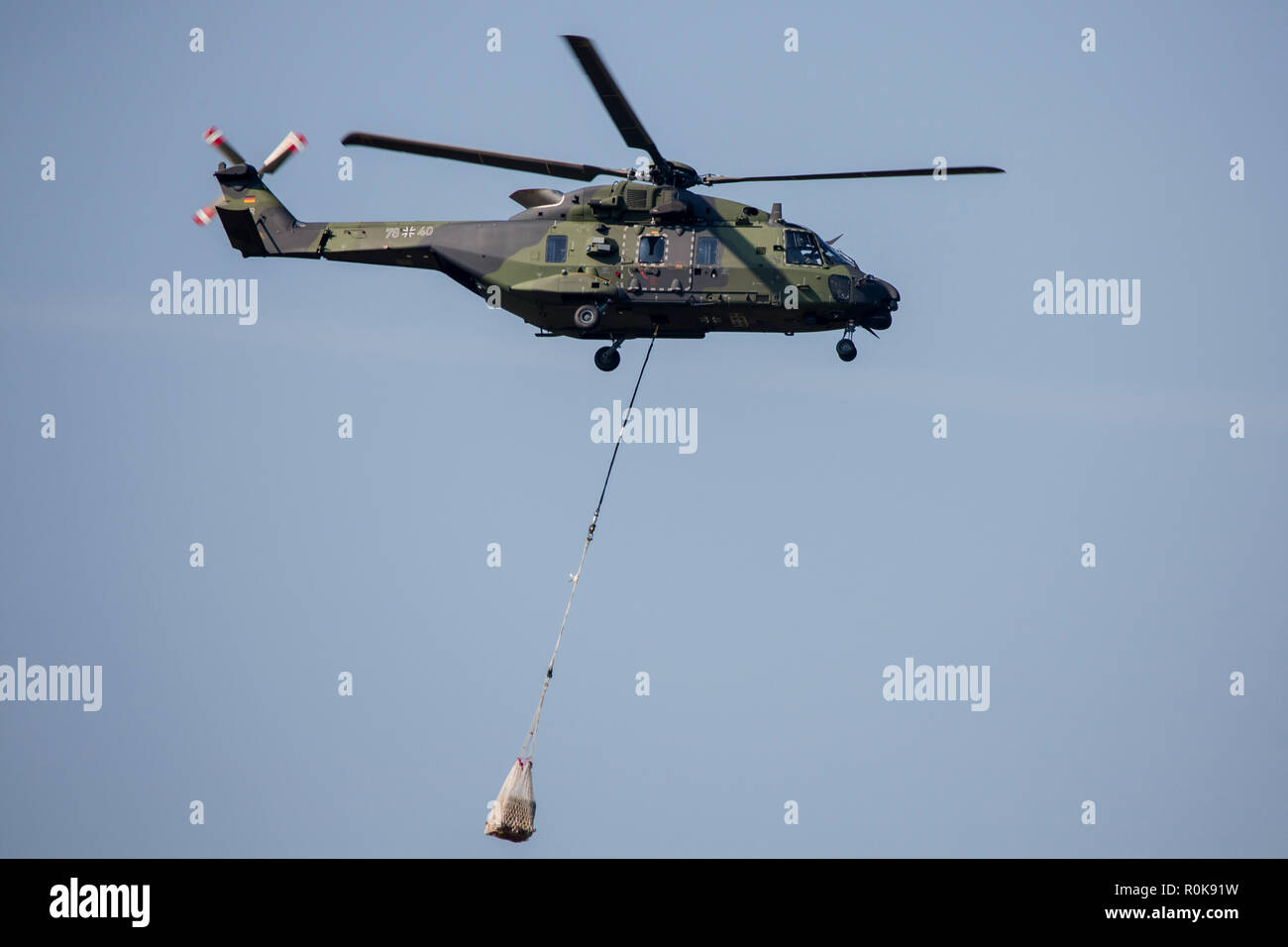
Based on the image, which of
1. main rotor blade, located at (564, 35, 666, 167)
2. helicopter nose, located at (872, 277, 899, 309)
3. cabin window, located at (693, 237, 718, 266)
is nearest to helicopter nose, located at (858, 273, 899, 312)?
helicopter nose, located at (872, 277, 899, 309)

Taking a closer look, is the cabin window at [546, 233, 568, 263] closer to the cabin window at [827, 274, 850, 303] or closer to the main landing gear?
the main landing gear

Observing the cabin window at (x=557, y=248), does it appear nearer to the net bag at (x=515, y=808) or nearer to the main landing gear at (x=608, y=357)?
the main landing gear at (x=608, y=357)

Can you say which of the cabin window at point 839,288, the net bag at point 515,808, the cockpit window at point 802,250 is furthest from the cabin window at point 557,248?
the net bag at point 515,808

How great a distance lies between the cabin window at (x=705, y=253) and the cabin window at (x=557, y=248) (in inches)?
93.4

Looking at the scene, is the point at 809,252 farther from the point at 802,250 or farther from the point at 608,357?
the point at 608,357

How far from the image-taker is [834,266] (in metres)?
39.3

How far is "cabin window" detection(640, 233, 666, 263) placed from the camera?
129 ft

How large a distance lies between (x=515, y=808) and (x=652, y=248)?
10255mm

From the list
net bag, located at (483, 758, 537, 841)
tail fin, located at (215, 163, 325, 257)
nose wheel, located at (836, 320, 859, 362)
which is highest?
tail fin, located at (215, 163, 325, 257)

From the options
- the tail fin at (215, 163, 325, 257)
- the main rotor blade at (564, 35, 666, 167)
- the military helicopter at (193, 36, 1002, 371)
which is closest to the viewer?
the main rotor blade at (564, 35, 666, 167)

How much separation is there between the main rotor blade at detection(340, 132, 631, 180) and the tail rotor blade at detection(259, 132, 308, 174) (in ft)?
16.5
